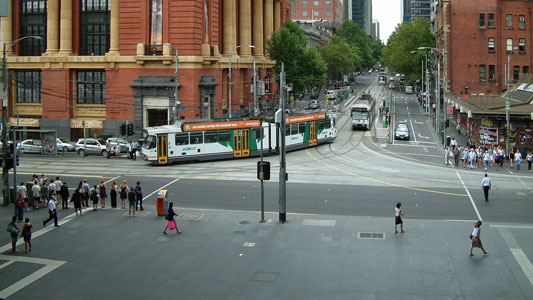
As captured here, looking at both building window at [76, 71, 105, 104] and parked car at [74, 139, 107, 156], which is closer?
parked car at [74, 139, 107, 156]

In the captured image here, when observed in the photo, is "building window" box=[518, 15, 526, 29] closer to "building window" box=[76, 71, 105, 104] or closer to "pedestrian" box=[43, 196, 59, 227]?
"building window" box=[76, 71, 105, 104]

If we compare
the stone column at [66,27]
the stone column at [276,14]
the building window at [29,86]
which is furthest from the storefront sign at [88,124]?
the stone column at [276,14]

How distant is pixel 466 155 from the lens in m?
42.9

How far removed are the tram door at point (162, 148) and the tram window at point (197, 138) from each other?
80.8 inches

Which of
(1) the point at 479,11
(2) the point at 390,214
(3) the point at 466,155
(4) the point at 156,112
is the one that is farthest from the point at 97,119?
(1) the point at 479,11

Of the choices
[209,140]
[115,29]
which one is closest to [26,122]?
[115,29]

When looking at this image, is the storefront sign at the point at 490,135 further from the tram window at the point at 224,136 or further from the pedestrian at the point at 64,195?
the pedestrian at the point at 64,195

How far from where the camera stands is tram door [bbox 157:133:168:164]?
41.7 metres

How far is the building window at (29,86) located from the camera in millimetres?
63281

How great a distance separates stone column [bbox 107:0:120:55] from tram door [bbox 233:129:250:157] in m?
21.3

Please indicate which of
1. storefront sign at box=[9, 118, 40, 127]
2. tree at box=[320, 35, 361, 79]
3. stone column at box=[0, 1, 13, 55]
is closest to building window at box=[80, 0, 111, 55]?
stone column at box=[0, 1, 13, 55]

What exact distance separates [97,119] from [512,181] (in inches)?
1688

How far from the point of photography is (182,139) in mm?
42500

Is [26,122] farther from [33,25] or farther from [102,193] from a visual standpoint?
[102,193]
